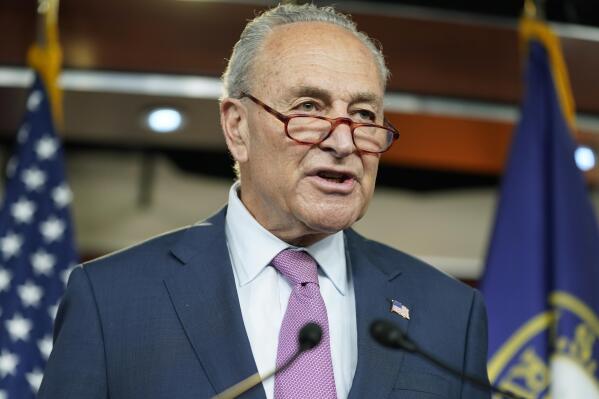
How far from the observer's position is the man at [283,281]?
1.81 m

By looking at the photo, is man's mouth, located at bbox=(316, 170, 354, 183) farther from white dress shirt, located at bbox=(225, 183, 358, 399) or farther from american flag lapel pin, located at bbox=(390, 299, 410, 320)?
american flag lapel pin, located at bbox=(390, 299, 410, 320)

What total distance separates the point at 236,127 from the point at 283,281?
1.10 feet

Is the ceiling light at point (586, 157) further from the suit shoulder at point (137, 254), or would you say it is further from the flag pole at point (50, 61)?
the suit shoulder at point (137, 254)

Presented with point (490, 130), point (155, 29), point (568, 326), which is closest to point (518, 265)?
point (568, 326)

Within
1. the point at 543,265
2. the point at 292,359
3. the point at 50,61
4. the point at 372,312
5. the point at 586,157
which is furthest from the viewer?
the point at 586,157

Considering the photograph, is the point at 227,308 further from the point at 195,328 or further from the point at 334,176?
the point at 334,176

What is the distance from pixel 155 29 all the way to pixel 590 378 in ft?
6.79

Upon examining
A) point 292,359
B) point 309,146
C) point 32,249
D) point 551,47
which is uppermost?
point 309,146

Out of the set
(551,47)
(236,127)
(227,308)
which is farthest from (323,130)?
(551,47)

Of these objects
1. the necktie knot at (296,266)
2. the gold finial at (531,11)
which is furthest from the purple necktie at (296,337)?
the gold finial at (531,11)

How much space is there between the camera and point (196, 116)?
4.61m

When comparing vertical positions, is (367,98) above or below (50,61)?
above

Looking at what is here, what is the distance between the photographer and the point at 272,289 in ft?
6.43

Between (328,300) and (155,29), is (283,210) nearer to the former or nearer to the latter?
(328,300)
